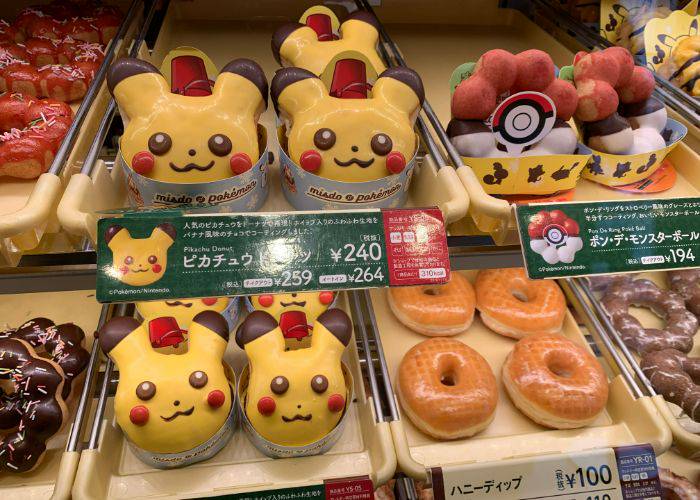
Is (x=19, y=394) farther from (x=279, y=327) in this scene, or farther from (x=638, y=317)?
(x=638, y=317)

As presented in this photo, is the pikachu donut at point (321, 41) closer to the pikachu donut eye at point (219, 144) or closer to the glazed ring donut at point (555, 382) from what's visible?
the pikachu donut eye at point (219, 144)

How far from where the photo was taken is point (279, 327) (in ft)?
3.95

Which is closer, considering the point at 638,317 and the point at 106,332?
the point at 106,332

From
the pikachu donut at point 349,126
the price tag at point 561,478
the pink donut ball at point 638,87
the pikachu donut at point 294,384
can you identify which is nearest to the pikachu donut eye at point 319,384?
the pikachu donut at point 294,384

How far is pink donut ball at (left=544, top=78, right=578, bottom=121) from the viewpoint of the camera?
1.14 meters

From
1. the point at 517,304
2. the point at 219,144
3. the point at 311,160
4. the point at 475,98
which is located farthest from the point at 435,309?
the point at 219,144

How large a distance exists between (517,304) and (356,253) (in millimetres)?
917

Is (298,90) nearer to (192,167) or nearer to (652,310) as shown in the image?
(192,167)

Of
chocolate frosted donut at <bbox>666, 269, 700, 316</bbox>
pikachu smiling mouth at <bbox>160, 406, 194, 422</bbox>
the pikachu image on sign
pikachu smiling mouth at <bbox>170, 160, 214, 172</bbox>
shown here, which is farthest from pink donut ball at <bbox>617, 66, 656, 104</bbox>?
pikachu smiling mouth at <bbox>160, 406, 194, 422</bbox>

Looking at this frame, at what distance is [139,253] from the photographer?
2.63 ft

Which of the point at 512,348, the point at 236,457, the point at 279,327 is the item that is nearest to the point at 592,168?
the point at 512,348

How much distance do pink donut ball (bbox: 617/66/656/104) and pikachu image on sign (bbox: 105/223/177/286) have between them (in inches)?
43.5

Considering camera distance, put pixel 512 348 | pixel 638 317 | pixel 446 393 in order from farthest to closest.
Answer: pixel 638 317 < pixel 512 348 < pixel 446 393

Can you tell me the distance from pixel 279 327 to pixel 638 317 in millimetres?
1338
